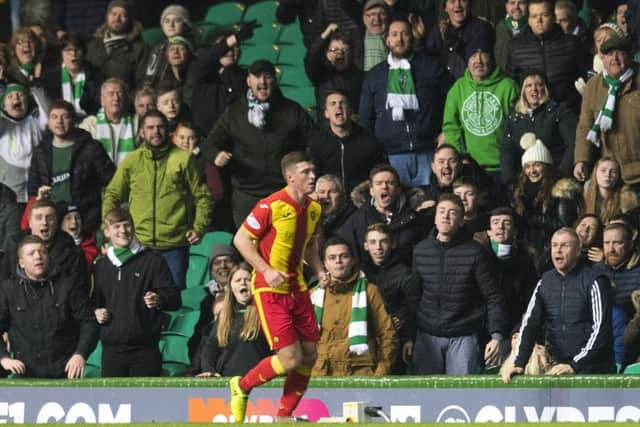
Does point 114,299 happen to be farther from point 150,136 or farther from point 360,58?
point 360,58

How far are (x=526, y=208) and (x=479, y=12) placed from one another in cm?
351

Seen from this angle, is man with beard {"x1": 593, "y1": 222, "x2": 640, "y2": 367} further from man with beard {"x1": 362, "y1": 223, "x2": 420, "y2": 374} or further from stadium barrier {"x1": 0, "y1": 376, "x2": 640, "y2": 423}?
man with beard {"x1": 362, "y1": 223, "x2": 420, "y2": 374}

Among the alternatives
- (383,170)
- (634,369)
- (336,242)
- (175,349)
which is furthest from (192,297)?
(634,369)

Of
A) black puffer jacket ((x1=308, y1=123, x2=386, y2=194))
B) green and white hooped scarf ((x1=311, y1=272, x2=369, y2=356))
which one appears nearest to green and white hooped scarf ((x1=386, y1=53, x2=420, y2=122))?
black puffer jacket ((x1=308, y1=123, x2=386, y2=194))

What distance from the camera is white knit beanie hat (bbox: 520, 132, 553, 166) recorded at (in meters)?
13.8

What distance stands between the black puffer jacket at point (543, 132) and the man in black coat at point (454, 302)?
4.98ft

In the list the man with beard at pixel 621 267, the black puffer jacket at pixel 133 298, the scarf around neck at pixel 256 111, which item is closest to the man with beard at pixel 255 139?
the scarf around neck at pixel 256 111

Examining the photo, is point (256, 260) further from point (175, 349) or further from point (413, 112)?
point (413, 112)

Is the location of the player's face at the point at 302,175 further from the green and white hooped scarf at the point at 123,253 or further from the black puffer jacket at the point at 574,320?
the green and white hooped scarf at the point at 123,253

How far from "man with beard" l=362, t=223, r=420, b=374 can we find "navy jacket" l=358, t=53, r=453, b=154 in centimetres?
168

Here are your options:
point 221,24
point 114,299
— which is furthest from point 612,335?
point 221,24

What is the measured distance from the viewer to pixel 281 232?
36.2 ft

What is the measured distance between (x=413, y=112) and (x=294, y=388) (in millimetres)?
4381

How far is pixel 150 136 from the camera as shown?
14.6 meters
